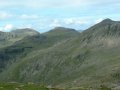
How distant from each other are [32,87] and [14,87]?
4876 millimetres

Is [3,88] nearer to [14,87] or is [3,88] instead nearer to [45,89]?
[14,87]

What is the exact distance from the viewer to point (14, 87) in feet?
275

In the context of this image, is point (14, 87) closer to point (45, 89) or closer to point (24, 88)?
point (24, 88)

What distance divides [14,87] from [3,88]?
4.00 metres

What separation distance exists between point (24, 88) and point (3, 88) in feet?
17.9

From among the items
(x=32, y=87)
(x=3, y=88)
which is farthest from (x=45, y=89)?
(x=3, y=88)

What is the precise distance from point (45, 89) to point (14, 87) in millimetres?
8274

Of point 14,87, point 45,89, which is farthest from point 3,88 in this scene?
point 45,89

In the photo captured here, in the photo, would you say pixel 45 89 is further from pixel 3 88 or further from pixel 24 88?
pixel 3 88

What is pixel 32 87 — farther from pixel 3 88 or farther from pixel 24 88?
pixel 3 88

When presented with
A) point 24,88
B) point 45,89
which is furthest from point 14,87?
point 45,89

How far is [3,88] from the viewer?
80.5 meters

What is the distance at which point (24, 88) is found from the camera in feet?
Result: 270
